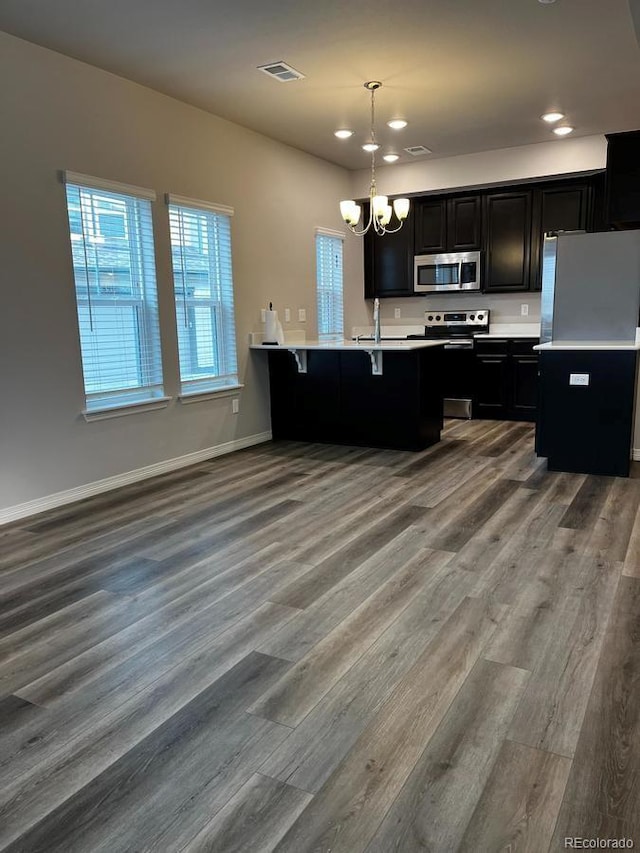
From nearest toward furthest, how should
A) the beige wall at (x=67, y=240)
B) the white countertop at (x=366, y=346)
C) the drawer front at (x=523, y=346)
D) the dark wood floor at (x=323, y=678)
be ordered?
the dark wood floor at (x=323, y=678), the beige wall at (x=67, y=240), the white countertop at (x=366, y=346), the drawer front at (x=523, y=346)

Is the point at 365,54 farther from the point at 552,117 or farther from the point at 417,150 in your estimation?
the point at 417,150

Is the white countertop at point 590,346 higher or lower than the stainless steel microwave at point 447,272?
lower

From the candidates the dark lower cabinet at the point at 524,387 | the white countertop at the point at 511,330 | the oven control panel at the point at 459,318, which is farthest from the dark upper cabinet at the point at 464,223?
the dark lower cabinet at the point at 524,387

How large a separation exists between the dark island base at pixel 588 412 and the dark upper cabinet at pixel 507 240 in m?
2.56

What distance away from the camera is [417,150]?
6.37 metres

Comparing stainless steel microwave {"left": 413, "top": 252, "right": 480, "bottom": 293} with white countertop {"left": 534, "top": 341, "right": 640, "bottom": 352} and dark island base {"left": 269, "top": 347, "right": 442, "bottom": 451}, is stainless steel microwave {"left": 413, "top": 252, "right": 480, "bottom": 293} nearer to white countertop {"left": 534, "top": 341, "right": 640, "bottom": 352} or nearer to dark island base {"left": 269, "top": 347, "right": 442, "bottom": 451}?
dark island base {"left": 269, "top": 347, "right": 442, "bottom": 451}

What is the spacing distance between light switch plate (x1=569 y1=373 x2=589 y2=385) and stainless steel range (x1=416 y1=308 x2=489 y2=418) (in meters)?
2.39

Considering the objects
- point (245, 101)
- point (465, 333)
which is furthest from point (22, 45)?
point (465, 333)

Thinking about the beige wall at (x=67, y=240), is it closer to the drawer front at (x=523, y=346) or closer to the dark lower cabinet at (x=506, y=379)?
the dark lower cabinet at (x=506, y=379)

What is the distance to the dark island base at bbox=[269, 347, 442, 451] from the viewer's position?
525 cm

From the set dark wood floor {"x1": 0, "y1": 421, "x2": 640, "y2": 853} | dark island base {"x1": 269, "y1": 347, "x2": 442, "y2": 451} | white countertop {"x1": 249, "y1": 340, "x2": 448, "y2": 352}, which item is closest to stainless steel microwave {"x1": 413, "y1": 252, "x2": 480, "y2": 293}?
dark island base {"x1": 269, "y1": 347, "x2": 442, "y2": 451}

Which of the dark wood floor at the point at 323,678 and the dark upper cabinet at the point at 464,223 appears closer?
the dark wood floor at the point at 323,678

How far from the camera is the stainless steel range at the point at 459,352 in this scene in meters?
6.90

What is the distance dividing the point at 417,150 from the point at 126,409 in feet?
13.5
